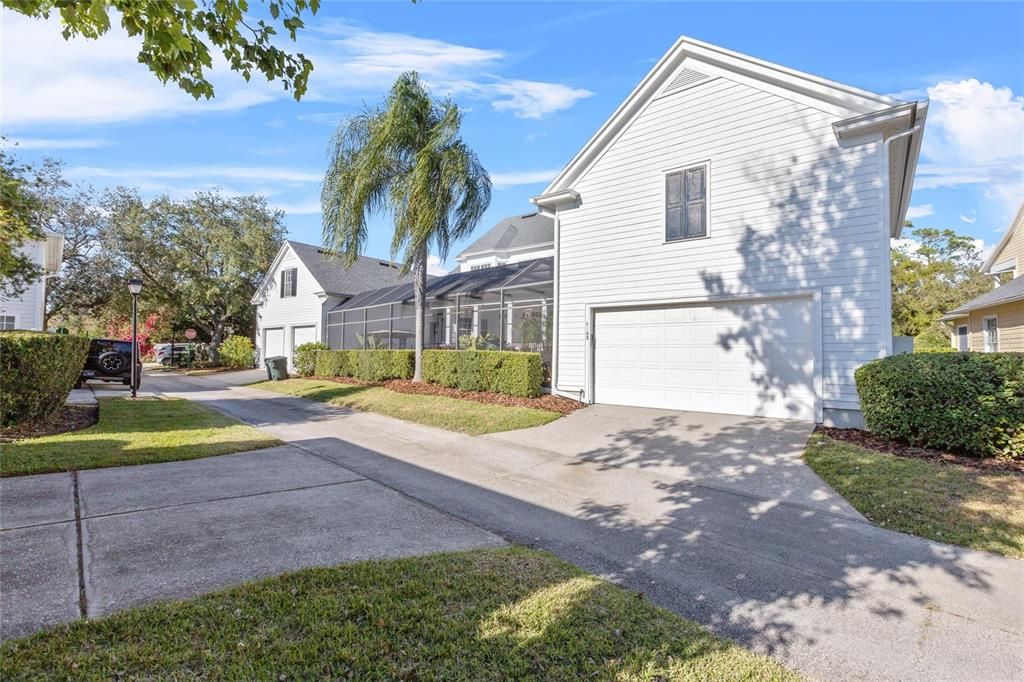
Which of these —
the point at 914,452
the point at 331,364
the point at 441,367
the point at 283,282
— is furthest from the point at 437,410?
the point at 283,282

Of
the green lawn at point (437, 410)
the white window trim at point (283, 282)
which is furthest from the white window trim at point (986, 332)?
the white window trim at point (283, 282)

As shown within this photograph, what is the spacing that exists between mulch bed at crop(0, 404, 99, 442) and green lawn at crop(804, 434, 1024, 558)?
10842 mm

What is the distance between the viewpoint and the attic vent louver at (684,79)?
32.0ft

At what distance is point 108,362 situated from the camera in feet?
52.0

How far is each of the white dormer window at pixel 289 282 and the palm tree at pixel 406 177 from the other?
12.0 metres

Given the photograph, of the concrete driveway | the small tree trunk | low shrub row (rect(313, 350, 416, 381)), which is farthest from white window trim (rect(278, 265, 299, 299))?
the concrete driveway

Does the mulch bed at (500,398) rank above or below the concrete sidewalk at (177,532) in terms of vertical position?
above

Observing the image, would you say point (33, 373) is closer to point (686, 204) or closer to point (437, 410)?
point (437, 410)

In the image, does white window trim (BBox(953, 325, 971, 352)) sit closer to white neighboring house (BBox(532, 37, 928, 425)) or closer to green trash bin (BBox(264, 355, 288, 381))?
white neighboring house (BBox(532, 37, 928, 425))

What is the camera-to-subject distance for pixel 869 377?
707 centimetres

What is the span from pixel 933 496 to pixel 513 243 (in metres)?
22.3

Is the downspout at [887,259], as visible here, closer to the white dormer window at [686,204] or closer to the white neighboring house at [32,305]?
the white dormer window at [686,204]

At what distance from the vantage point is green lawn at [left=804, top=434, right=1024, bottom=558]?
4.20m

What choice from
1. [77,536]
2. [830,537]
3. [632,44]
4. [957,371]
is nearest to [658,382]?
[957,371]
